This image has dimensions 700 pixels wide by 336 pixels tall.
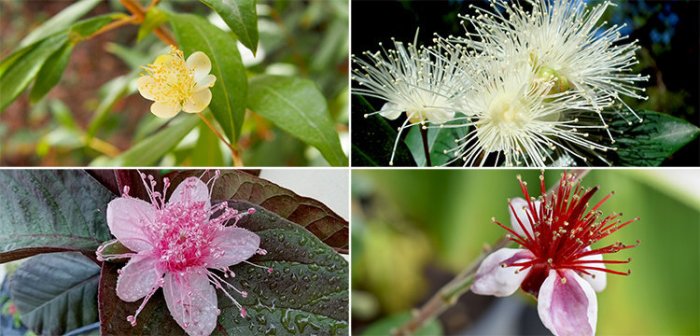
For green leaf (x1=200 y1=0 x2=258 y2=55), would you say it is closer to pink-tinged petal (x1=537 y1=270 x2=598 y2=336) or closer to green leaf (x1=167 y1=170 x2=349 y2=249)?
green leaf (x1=167 y1=170 x2=349 y2=249)

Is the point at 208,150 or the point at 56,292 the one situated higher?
the point at 208,150

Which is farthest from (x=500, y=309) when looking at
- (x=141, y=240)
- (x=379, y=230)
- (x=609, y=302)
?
(x=141, y=240)

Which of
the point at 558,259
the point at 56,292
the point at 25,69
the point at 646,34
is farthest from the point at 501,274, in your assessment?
the point at 25,69

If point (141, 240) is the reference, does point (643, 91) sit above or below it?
above

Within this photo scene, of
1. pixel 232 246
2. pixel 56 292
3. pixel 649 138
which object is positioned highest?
pixel 649 138

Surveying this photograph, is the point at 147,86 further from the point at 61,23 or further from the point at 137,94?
the point at 137,94

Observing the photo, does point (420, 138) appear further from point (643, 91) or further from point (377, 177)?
point (377, 177)
